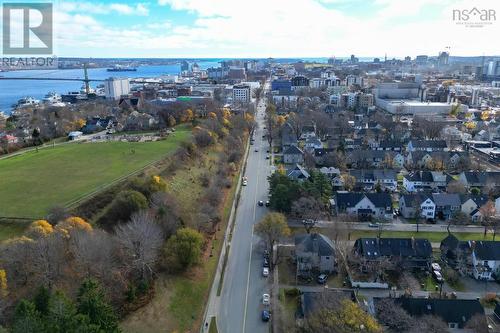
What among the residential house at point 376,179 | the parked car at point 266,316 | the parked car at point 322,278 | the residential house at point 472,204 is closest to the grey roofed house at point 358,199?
the residential house at point 376,179

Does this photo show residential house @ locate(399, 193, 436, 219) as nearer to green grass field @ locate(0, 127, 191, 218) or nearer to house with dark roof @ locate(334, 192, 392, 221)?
house with dark roof @ locate(334, 192, 392, 221)

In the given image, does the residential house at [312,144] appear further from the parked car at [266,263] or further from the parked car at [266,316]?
the parked car at [266,316]

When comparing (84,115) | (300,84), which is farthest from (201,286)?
(300,84)

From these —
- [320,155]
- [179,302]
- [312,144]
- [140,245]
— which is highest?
[312,144]

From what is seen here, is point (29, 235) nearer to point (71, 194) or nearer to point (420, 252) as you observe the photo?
point (71, 194)

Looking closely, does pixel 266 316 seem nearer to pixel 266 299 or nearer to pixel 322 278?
pixel 266 299

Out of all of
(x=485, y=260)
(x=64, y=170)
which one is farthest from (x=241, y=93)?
(x=485, y=260)
